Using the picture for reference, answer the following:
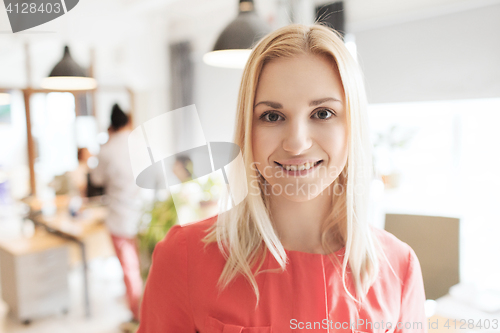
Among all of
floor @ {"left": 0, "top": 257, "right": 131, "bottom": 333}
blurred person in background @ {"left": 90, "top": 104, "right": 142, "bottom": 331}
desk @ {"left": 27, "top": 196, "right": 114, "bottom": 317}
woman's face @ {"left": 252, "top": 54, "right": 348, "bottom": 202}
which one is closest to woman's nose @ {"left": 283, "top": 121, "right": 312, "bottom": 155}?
woman's face @ {"left": 252, "top": 54, "right": 348, "bottom": 202}

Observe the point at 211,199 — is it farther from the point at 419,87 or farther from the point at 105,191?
the point at 419,87

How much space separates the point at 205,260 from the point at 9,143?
0.88 m

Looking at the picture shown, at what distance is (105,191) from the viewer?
129 centimetres

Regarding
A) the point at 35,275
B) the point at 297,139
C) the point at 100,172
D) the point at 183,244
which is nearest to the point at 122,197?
the point at 100,172

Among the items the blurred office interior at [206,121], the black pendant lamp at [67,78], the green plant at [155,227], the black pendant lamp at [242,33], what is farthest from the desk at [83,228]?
the black pendant lamp at [242,33]

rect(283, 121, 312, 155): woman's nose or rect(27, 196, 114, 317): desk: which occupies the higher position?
rect(283, 121, 312, 155): woman's nose

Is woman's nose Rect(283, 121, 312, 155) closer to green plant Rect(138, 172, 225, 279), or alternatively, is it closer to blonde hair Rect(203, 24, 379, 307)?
blonde hair Rect(203, 24, 379, 307)

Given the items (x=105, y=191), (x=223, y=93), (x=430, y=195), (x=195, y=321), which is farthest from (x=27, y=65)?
(x=430, y=195)

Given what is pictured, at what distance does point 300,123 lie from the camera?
64 cm

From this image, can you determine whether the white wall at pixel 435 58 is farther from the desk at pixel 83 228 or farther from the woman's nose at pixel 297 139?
the desk at pixel 83 228

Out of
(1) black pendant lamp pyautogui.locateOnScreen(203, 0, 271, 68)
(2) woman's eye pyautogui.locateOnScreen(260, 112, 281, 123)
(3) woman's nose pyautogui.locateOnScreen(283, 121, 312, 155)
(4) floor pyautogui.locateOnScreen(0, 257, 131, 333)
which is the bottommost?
(4) floor pyautogui.locateOnScreen(0, 257, 131, 333)

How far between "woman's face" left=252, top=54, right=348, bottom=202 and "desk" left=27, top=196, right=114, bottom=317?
0.92 metres

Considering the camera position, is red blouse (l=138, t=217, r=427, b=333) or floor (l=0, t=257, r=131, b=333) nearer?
red blouse (l=138, t=217, r=427, b=333)

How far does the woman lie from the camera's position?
2.15 feet
